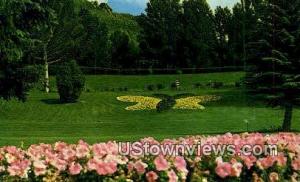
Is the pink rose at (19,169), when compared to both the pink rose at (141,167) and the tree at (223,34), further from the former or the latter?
the tree at (223,34)

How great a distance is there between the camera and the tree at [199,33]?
6238 cm

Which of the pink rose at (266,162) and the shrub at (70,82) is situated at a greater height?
the pink rose at (266,162)

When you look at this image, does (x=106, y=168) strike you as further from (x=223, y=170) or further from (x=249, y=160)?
(x=249, y=160)

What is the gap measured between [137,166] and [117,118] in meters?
29.3

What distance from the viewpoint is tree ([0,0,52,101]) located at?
1647 cm

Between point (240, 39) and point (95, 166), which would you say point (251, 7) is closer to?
point (240, 39)

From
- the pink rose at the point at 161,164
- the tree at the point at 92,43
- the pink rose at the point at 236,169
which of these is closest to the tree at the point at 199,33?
the tree at the point at 92,43

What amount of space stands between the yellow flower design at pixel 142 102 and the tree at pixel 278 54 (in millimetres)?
10511

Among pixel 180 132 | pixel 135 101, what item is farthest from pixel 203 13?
pixel 180 132

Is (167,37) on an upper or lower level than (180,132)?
upper

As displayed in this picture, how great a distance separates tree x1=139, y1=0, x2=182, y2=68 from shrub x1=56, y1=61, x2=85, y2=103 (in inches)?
948

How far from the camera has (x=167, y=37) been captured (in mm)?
64250

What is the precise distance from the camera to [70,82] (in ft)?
126

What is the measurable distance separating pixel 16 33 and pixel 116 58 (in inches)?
1778
